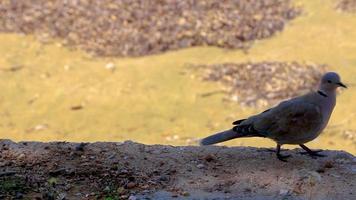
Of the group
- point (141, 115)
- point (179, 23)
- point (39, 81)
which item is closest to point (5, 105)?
point (39, 81)

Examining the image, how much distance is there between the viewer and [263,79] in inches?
396

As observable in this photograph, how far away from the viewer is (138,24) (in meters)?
12.5

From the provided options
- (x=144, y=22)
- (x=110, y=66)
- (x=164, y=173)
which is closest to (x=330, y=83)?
(x=164, y=173)

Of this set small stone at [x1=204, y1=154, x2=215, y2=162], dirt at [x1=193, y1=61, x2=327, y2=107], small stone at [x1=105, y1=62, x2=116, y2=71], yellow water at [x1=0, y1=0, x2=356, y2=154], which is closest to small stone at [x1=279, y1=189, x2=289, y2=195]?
small stone at [x1=204, y1=154, x2=215, y2=162]

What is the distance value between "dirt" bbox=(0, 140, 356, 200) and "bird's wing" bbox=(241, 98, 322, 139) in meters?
0.24

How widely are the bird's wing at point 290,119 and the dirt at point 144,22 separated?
6177 mm

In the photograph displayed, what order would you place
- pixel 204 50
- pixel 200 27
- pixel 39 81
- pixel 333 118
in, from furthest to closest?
pixel 200 27, pixel 204 50, pixel 39 81, pixel 333 118

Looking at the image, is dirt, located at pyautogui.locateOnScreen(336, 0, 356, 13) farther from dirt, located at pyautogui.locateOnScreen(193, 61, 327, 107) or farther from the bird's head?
the bird's head

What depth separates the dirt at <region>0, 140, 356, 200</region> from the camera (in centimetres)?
473

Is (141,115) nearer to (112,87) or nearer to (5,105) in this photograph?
(112,87)

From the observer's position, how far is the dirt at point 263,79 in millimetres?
9555

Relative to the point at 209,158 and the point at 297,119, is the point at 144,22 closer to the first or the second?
the point at 209,158

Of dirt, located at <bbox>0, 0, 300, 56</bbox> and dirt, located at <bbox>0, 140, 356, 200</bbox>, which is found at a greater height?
dirt, located at <bbox>0, 0, 300, 56</bbox>

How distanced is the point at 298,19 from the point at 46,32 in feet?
14.2
